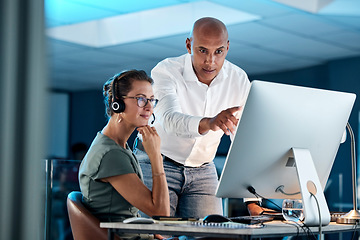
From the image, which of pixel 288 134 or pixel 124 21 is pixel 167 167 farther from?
pixel 124 21

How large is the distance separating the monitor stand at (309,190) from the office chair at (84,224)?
0.60 meters

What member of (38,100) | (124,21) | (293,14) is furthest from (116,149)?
(124,21)

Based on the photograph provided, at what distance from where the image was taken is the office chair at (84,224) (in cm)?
178

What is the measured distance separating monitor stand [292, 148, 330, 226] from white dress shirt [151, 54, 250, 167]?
2.46 ft

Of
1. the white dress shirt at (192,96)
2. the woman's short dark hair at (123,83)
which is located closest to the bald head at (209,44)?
the white dress shirt at (192,96)

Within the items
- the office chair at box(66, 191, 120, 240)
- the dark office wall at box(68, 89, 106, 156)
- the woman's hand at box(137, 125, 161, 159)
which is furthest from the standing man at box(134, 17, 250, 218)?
the dark office wall at box(68, 89, 106, 156)

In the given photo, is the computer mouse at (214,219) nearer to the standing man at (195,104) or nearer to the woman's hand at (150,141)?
the woman's hand at (150,141)

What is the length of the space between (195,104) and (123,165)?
678 mm

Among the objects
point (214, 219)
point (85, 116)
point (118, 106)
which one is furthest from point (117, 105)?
point (85, 116)

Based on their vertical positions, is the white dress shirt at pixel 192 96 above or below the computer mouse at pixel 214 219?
above

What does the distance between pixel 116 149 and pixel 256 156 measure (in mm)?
539

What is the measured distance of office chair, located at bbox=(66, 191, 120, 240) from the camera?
178cm

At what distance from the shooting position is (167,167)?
2.40 meters

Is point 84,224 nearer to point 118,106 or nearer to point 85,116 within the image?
point 118,106
